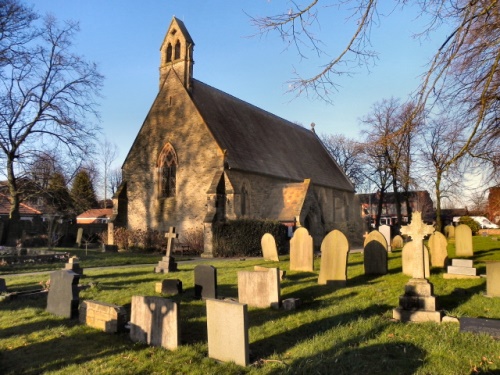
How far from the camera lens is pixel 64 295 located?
759 centimetres

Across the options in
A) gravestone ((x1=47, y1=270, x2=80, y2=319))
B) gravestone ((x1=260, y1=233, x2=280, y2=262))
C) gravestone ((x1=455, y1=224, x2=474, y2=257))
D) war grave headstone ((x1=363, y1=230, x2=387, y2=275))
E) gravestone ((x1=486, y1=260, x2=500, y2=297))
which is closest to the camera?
gravestone ((x1=47, y1=270, x2=80, y2=319))

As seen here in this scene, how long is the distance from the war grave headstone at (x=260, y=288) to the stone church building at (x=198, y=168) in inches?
534

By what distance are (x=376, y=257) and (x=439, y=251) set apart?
2.45 meters

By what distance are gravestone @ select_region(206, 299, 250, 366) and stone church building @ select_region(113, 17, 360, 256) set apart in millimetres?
16321

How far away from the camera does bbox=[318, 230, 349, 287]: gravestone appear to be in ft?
33.1

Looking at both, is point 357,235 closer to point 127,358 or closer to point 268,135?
point 268,135

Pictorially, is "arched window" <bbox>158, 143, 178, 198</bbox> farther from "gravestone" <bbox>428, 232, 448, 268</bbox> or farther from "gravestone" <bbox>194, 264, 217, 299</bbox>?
"gravestone" <bbox>194, 264, 217, 299</bbox>

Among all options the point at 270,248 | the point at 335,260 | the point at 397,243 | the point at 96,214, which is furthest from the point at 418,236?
the point at 96,214

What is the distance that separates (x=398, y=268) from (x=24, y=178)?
75.7 ft

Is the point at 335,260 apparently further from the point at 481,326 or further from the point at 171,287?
the point at 481,326

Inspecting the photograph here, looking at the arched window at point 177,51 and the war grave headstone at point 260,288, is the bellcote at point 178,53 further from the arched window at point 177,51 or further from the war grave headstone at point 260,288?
the war grave headstone at point 260,288

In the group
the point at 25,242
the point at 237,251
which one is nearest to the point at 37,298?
the point at 237,251

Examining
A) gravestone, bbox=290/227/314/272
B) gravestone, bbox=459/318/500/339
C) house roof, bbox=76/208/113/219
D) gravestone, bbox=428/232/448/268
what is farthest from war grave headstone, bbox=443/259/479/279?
house roof, bbox=76/208/113/219

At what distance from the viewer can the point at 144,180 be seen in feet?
88.9
